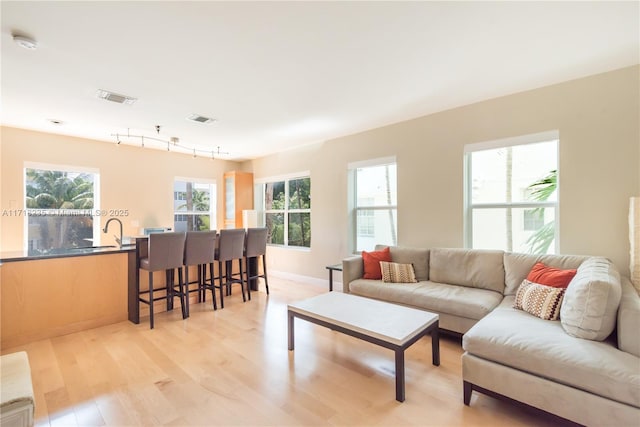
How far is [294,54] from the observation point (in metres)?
2.37

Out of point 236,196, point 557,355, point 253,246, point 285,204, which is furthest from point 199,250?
point 557,355

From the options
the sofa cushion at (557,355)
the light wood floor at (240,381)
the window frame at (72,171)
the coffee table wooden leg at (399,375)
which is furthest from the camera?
the window frame at (72,171)

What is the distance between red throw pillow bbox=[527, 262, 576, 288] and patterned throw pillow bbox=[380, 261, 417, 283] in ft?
3.90

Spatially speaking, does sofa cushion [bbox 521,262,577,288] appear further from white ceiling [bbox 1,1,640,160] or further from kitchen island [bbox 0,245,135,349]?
kitchen island [bbox 0,245,135,349]

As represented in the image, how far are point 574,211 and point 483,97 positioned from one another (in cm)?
152

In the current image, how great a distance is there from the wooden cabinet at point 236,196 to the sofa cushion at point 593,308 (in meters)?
5.69

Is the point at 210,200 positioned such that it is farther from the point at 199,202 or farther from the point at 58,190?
the point at 58,190

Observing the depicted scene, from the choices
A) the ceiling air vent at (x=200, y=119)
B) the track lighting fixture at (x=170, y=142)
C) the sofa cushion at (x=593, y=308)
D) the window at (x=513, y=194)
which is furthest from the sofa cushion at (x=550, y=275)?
the track lighting fixture at (x=170, y=142)

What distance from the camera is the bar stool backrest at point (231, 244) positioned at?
409 cm

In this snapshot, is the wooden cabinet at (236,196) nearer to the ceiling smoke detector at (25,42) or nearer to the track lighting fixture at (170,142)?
the track lighting fixture at (170,142)

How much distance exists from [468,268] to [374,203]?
1768 mm

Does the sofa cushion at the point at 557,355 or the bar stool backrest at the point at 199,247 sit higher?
the bar stool backrest at the point at 199,247

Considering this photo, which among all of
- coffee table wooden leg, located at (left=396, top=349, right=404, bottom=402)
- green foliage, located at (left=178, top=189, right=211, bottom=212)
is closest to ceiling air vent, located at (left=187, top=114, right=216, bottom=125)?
green foliage, located at (left=178, top=189, right=211, bottom=212)

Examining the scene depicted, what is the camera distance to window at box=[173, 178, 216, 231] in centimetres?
602
